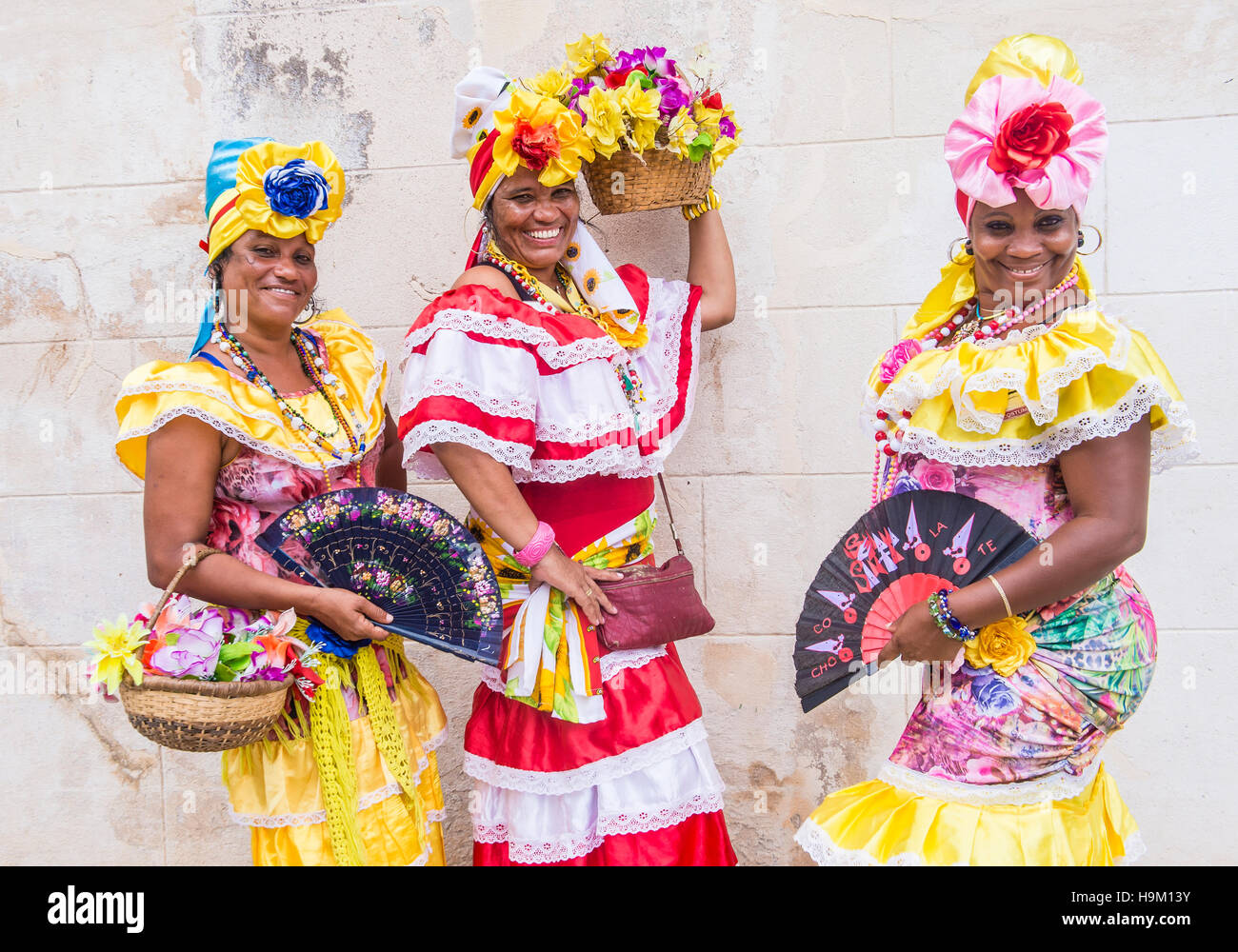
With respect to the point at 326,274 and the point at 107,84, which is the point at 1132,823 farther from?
the point at 107,84

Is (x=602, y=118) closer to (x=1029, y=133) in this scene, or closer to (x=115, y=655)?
(x=1029, y=133)

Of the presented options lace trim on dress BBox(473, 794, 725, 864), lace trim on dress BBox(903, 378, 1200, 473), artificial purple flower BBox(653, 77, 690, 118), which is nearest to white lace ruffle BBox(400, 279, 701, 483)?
artificial purple flower BBox(653, 77, 690, 118)

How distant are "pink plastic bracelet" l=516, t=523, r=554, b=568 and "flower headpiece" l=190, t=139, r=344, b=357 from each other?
994 millimetres

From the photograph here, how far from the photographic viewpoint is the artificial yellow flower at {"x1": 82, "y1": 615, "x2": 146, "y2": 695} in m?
2.29

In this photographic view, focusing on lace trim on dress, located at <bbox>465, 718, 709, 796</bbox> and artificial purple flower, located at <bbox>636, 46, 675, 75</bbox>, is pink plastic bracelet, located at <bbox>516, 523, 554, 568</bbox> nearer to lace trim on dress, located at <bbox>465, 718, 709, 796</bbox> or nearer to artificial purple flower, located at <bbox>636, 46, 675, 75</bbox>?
lace trim on dress, located at <bbox>465, 718, 709, 796</bbox>

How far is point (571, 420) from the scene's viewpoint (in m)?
2.69

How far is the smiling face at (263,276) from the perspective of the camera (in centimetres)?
269

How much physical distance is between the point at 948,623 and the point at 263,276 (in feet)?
6.24

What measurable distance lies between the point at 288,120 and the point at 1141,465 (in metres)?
3.04

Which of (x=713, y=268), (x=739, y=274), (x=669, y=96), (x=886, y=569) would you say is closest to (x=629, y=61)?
(x=669, y=96)

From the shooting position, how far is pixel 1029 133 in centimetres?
212

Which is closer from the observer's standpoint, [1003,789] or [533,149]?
[1003,789]

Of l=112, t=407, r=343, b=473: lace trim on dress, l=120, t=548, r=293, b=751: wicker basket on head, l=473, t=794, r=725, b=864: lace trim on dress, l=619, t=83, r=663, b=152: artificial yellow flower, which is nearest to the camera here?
l=120, t=548, r=293, b=751: wicker basket on head

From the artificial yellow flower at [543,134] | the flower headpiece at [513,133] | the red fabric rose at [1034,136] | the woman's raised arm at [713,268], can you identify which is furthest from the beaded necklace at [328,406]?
the red fabric rose at [1034,136]
